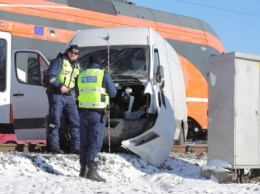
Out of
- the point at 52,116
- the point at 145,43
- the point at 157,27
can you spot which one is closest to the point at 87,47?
the point at 145,43

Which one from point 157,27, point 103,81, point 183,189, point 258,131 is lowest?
point 183,189

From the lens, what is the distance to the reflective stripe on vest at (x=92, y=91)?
748cm

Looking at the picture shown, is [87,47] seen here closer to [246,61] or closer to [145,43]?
[145,43]

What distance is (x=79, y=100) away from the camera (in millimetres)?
7570

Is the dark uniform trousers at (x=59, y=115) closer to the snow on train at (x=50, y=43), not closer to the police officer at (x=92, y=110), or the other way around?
the police officer at (x=92, y=110)

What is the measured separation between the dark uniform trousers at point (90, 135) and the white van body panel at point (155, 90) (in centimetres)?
135

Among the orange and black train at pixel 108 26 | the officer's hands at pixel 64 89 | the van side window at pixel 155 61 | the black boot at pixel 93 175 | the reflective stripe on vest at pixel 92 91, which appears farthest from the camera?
the orange and black train at pixel 108 26

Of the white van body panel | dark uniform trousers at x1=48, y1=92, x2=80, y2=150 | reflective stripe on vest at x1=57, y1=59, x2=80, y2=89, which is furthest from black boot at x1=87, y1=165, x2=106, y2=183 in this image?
reflective stripe on vest at x1=57, y1=59, x2=80, y2=89

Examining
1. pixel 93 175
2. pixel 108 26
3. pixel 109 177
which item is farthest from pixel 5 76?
pixel 93 175

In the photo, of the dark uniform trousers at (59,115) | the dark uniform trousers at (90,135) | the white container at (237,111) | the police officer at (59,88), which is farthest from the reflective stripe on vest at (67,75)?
the white container at (237,111)

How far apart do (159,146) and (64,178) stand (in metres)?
2.47

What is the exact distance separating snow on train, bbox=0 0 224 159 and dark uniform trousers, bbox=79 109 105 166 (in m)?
3.28

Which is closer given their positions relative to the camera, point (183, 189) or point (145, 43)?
point (183, 189)

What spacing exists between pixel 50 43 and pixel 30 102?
7.98 feet
